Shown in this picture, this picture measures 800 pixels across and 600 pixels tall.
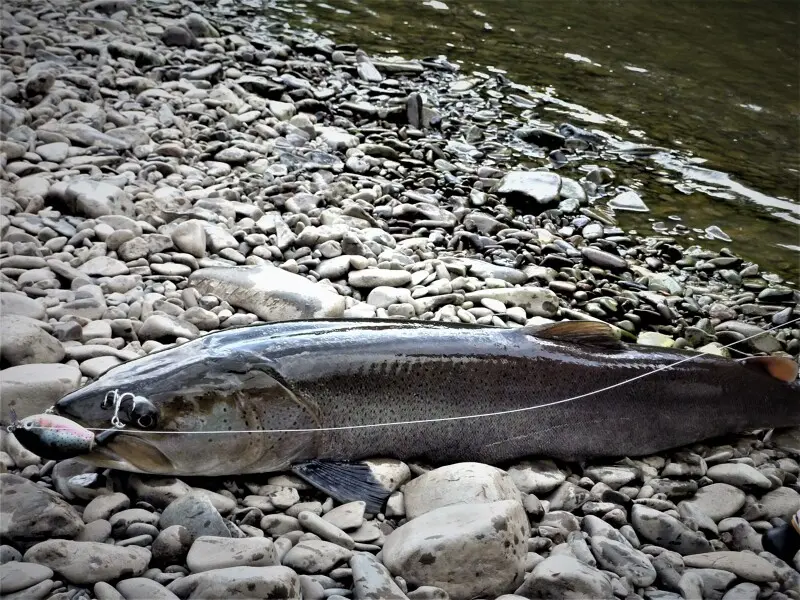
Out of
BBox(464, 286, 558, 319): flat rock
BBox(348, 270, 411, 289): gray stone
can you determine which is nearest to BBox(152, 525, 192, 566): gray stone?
BBox(348, 270, 411, 289): gray stone

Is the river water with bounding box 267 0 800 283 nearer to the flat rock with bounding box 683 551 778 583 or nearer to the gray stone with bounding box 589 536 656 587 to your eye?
the flat rock with bounding box 683 551 778 583

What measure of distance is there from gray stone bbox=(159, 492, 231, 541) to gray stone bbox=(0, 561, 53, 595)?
479mm

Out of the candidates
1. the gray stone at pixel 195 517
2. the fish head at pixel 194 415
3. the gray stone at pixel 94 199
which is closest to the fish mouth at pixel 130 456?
the fish head at pixel 194 415

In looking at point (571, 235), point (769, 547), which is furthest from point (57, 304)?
point (571, 235)

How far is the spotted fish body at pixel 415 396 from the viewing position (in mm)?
3520

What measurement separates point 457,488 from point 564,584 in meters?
0.62

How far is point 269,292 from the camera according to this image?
205 inches

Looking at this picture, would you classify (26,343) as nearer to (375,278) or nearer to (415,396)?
(415,396)

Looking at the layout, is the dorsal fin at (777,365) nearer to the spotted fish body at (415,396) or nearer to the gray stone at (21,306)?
the spotted fish body at (415,396)

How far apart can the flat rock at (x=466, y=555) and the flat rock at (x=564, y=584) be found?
7 cm

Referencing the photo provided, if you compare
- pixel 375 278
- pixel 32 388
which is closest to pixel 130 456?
pixel 32 388

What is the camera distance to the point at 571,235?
7.62 m

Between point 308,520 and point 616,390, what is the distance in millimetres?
1775

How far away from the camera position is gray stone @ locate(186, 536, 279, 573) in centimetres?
298
